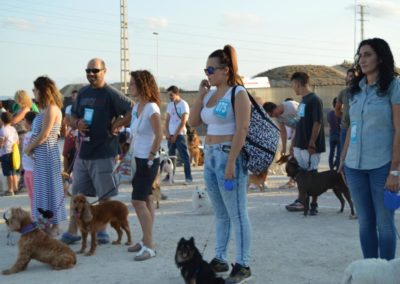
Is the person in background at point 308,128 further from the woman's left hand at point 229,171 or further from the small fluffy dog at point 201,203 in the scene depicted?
the woman's left hand at point 229,171

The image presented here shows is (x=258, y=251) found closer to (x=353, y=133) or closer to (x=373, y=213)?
(x=373, y=213)

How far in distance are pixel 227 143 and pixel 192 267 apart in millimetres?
1049

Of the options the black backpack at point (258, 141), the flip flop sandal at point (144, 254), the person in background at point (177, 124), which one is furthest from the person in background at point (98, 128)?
the person in background at point (177, 124)

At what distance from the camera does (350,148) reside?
425 cm

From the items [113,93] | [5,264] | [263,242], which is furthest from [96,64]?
[263,242]

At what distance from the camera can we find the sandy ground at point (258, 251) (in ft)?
16.3

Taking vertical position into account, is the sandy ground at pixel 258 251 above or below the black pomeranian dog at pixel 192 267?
below

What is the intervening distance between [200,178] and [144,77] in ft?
22.9

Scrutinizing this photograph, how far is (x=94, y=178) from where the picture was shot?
607 cm

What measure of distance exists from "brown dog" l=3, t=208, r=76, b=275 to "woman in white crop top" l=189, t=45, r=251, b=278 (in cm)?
167

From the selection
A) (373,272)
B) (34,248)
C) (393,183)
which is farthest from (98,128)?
(373,272)

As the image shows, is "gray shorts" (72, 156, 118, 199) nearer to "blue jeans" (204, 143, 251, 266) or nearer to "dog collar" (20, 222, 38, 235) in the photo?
"dog collar" (20, 222, 38, 235)

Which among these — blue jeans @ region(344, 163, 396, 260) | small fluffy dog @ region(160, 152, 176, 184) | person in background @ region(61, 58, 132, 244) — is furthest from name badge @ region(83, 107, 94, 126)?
small fluffy dog @ region(160, 152, 176, 184)

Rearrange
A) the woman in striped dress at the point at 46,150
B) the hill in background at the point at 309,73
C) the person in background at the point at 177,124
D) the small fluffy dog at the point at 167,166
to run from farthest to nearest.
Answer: the hill in background at the point at 309,73, the person in background at the point at 177,124, the small fluffy dog at the point at 167,166, the woman in striped dress at the point at 46,150
